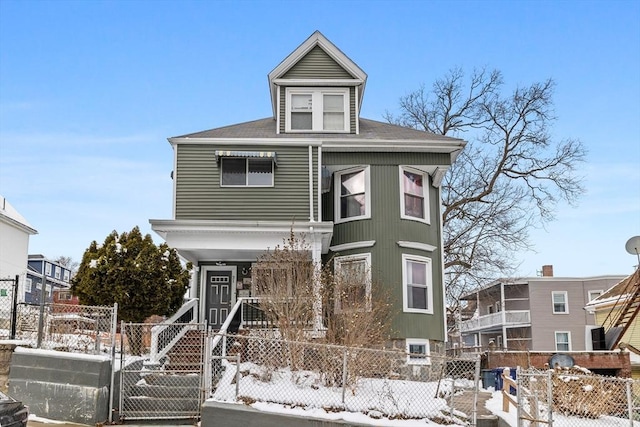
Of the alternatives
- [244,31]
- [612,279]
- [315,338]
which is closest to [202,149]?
[244,31]

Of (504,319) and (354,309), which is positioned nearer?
(354,309)

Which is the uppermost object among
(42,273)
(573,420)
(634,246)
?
(42,273)

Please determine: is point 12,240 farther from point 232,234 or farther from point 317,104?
point 232,234

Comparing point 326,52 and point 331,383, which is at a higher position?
point 326,52

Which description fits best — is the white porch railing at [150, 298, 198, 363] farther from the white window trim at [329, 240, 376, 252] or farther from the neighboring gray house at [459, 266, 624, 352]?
the neighboring gray house at [459, 266, 624, 352]

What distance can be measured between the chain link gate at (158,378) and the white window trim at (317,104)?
7717 mm

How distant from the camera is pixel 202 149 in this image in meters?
17.5

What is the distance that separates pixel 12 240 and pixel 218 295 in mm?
16343

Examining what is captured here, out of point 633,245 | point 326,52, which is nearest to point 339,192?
point 326,52

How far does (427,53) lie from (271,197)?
7.11m

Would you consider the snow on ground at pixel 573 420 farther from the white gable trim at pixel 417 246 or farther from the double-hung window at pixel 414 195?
the double-hung window at pixel 414 195

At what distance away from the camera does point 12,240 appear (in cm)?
2959

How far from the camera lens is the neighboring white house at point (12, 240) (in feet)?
94.0

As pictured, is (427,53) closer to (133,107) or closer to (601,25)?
(601,25)
